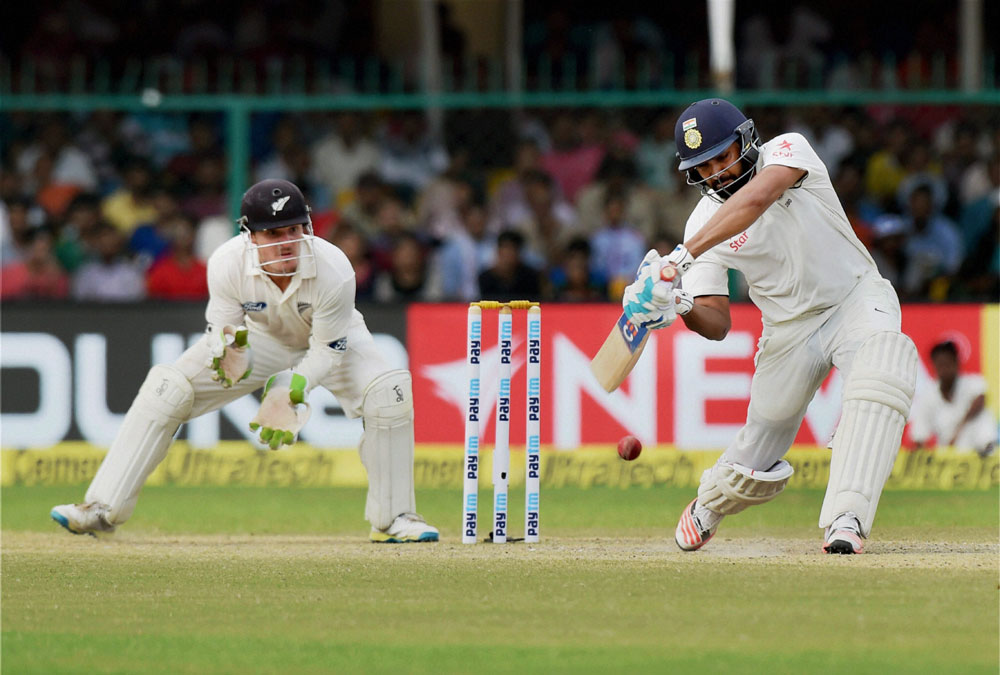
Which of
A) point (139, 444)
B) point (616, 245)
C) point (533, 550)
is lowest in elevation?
point (533, 550)

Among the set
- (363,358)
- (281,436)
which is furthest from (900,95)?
(281,436)

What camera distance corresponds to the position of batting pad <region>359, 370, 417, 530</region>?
22.2 ft

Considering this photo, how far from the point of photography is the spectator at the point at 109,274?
10688 millimetres

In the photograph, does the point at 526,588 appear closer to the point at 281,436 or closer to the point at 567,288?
the point at 281,436

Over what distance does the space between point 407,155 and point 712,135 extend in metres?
5.97

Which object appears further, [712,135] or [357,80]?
[357,80]

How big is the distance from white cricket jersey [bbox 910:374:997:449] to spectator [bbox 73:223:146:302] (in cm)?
524

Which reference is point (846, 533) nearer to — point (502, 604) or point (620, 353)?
point (620, 353)

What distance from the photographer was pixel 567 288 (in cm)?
1046

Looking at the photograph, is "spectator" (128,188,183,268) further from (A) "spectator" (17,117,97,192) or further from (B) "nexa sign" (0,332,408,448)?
(B) "nexa sign" (0,332,408,448)

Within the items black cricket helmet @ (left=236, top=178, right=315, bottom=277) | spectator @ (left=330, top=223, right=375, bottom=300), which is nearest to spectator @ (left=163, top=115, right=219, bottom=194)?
spectator @ (left=330, top=223, right=375, bottom=300)

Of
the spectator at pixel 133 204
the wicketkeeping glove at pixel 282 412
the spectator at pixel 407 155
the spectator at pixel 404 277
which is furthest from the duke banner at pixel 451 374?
the wicketkeeping glove at pixel 282 412

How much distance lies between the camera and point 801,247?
604cm

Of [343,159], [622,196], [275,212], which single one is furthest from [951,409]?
[275,212]
